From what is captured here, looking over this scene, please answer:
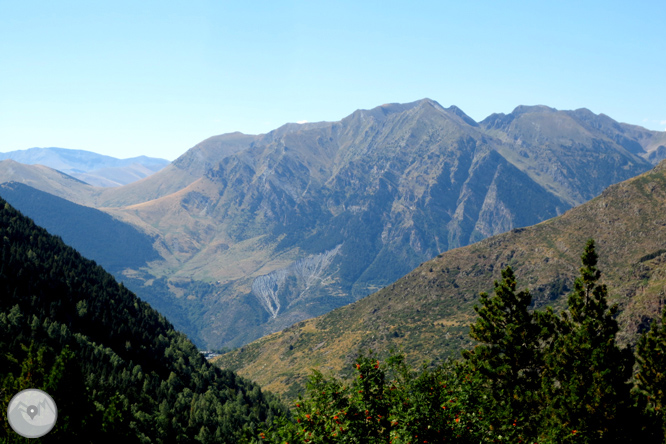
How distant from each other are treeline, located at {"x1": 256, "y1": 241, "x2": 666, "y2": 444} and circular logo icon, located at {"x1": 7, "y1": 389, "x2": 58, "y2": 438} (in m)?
20.8

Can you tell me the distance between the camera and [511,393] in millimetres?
55438

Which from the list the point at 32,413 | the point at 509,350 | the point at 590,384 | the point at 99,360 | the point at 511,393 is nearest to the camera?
the point at 32,413

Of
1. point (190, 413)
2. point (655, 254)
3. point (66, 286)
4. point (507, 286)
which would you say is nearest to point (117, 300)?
point (66, 286)

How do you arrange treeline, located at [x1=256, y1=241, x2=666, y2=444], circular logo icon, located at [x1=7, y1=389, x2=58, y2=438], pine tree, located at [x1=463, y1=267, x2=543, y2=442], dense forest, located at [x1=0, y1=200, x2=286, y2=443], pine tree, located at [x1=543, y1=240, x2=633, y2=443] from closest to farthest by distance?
treeline, located at [x1=256, y1=241, x2=666, y2=444]
circular logo icon, located at [x1=7, y1=389, x2=58, y2=438]
pine tree, located at [x1=543, y1=240, x2=633, y2=443]
dense forest, located at [x1=0, y1=200, x2=286, y2=443]
pine tree, located at [x1=463, y1=267, x2=543, y2=442]

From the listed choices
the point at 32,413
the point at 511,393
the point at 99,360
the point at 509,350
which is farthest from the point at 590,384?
the point at 99,360

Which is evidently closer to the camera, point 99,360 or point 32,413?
point 32,413

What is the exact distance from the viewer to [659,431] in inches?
1790

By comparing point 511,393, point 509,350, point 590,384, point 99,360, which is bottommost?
point 99,360

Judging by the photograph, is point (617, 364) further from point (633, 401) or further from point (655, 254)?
point (655, 254)

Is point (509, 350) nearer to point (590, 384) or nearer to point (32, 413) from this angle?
point (590, 384)

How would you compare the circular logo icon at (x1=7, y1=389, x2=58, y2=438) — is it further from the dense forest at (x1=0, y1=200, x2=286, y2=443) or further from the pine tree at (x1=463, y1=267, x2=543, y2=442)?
the pine tree at (x1=463, y1=267, x2=543, y2=442)

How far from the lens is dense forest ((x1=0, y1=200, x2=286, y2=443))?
49375mm

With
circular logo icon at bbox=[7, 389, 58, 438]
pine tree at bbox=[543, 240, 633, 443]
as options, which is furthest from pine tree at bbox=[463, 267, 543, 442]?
circular logo icon at bbox=[7, 389, 58, 438]

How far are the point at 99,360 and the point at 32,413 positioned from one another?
82707 millimetres
